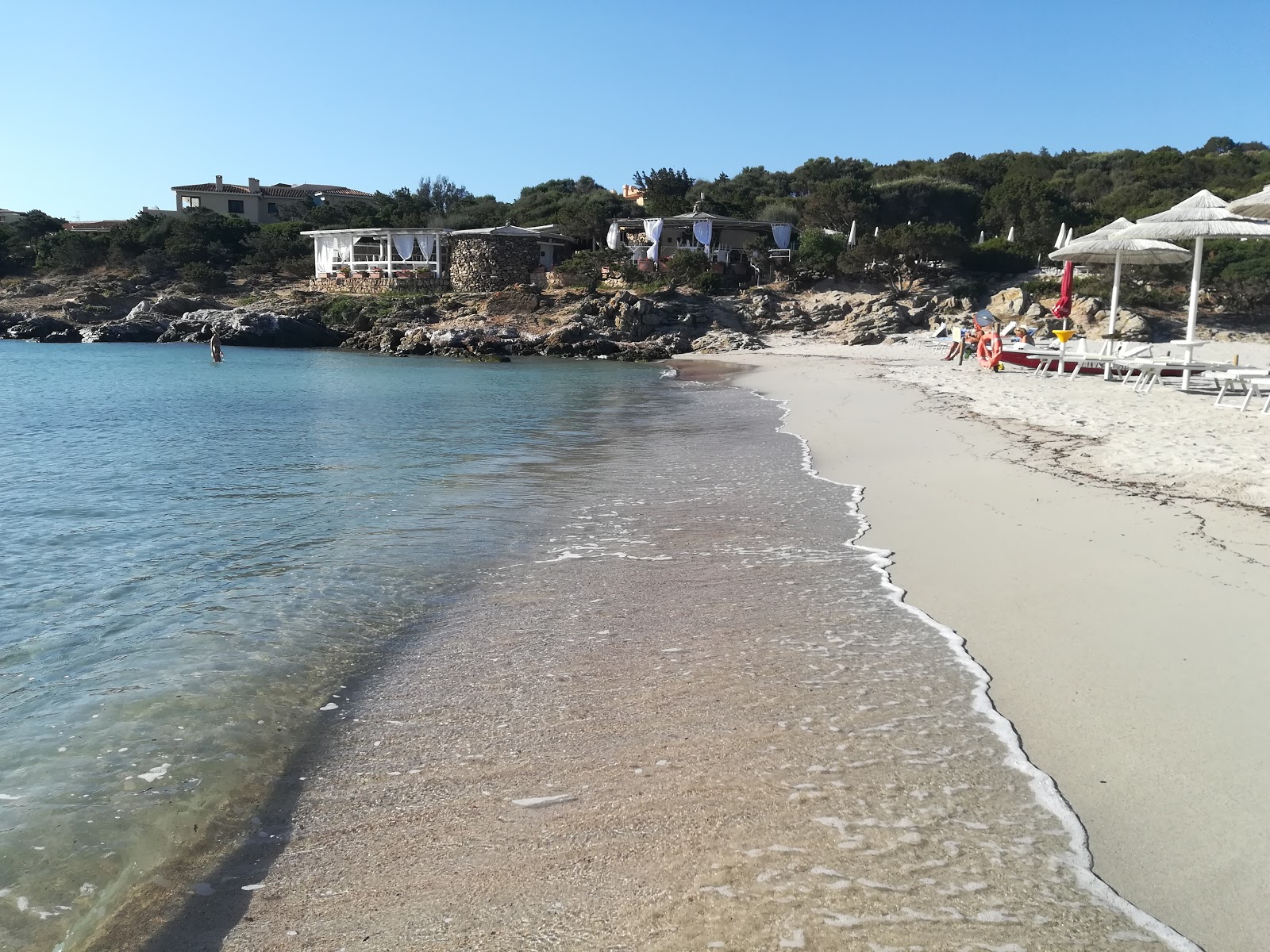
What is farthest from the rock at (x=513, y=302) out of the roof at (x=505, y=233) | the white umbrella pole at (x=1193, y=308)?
the white umbrella pole at (x=1193, y=308)

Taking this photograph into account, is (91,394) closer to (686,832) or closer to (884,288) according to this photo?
(686,832)

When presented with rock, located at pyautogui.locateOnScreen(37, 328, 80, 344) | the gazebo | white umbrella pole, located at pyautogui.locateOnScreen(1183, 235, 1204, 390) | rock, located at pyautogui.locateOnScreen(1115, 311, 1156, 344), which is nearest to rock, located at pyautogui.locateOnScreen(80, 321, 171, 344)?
rock, located at pyautogui.locateOnScreen(37, 328, 80, 344)

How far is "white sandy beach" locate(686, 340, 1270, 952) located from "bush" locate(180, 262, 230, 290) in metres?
50.2

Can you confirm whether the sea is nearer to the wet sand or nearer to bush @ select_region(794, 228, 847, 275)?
the wet sand

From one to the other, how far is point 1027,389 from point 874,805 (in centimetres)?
1534

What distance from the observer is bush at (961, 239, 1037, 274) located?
130 feet

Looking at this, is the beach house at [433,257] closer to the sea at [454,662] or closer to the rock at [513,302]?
the rock at [513,302]

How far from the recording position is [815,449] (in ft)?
38.7

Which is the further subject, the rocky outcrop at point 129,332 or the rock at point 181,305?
the rock at point 181,305

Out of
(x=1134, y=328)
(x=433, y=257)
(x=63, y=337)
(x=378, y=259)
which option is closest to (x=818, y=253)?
(x=1134, y=328)

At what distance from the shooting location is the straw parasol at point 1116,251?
19016mm

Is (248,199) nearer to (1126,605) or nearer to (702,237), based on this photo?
(702,237)

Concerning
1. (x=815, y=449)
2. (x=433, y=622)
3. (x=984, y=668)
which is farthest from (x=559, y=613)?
(x=815, y=449)

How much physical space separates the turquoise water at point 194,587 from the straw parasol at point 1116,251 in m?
11.4
